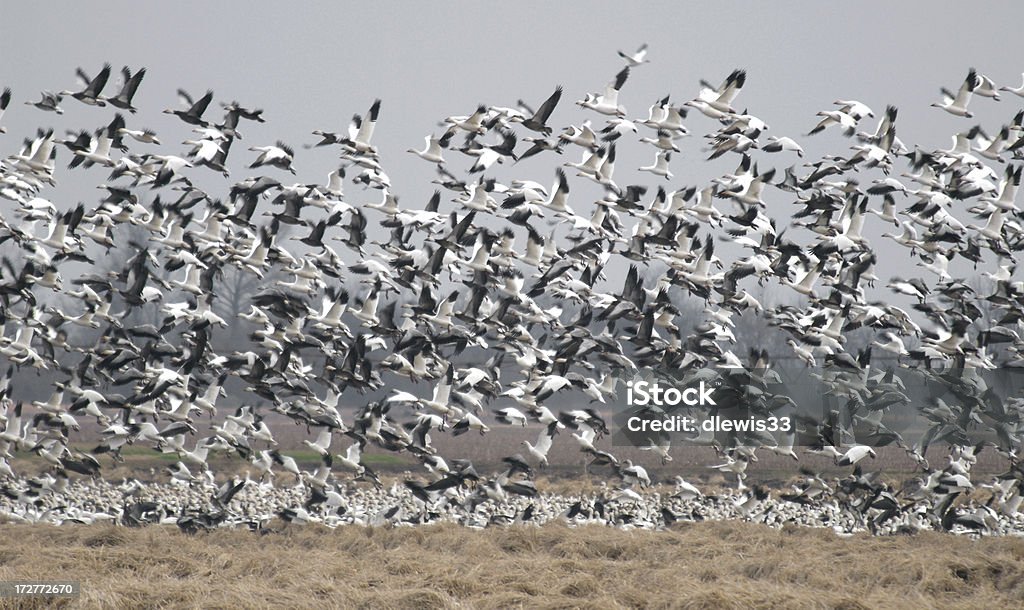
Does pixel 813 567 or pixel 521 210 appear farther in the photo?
pixel 521 210

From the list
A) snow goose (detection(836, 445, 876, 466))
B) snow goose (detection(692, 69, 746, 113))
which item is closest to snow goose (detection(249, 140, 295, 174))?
snow goose (detection(692, 69, 746, 113))

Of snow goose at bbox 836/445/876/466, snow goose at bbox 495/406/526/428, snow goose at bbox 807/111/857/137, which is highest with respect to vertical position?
snow goose at bbox 807/111/857/137

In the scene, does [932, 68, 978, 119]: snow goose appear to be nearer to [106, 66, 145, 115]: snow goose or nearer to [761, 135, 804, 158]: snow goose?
[761, 135, 804, 158]: snow goose

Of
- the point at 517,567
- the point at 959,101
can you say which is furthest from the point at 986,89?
the point at 517,567

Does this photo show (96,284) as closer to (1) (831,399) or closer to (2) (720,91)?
(2) (720,91)

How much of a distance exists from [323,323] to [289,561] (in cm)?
568

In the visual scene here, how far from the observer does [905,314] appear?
20.6 m

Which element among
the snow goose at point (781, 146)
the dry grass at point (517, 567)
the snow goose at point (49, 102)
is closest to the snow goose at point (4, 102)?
the snow goose at point (49, 102)

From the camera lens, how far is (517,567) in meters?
15.4

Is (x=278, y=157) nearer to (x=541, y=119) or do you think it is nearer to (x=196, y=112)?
(x=196, y=112)

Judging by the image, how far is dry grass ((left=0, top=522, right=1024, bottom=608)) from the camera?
43.2 ft

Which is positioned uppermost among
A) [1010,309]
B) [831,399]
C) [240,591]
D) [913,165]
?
[913,165]

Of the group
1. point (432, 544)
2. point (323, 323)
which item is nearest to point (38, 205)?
point (323, 323)

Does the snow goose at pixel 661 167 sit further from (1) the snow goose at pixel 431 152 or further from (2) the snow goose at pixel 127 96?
(2) the snow goose at pixel 127 96
